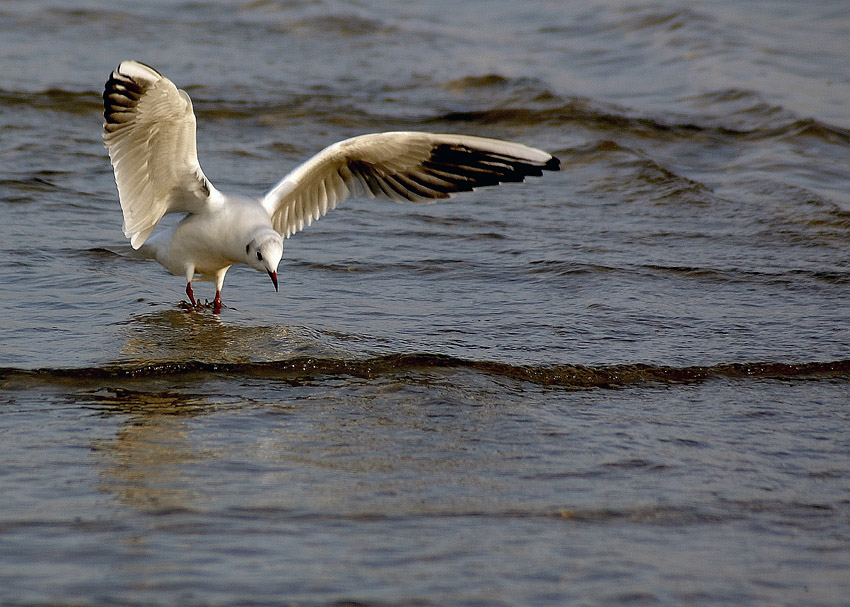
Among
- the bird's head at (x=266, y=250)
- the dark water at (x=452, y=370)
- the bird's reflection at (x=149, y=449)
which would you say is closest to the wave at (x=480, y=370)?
the dark water at (x=452, y=370)

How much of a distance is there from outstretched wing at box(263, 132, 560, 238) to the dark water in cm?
44

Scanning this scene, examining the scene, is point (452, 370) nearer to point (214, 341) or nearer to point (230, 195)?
point (214, 341)

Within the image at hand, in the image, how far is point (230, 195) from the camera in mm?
6836

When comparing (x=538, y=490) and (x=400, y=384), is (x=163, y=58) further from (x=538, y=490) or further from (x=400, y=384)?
(x=538, y=490)

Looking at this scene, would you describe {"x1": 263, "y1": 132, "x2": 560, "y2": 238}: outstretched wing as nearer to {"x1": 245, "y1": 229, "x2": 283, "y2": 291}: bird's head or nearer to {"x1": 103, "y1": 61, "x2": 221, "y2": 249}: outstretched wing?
{"x1": 245, "y1": 229, "x2": 283, "y2": 291}: bird's head

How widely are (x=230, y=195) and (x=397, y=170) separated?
0.99 metres

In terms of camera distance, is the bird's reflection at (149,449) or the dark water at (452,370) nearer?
the dark water at (452,370)

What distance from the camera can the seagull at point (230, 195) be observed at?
594cm

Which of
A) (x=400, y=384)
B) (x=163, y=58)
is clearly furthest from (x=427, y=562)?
(x=163, y=58)

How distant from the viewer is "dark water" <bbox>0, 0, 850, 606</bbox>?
3602 millimetres

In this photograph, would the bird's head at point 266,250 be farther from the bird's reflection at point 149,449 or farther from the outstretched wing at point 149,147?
the bird's reflection at point 149,449

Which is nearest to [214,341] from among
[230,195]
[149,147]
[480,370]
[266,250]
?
[266,250]

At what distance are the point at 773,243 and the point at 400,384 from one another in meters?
3.74

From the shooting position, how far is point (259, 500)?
3.96 meters
